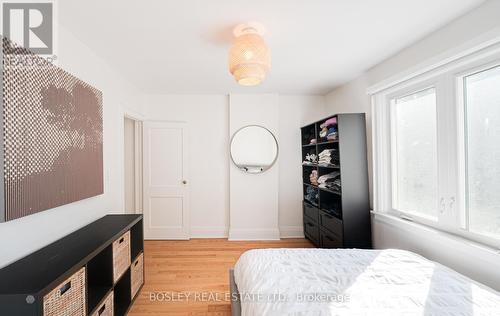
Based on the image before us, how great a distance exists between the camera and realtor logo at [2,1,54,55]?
1286 millimetres

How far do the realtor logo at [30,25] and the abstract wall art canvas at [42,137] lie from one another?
144mm

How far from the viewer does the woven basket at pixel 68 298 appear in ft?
3.53

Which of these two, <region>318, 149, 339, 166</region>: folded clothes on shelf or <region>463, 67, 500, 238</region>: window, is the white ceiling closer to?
<region>463, 67, 500, 238</region>: window

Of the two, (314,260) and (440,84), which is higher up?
(440,84)

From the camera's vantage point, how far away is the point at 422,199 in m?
2.12

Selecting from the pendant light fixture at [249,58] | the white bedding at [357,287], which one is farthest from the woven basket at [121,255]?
the pendant light fixture at [249,58]

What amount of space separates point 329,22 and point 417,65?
0.89m

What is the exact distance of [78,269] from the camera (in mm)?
1282

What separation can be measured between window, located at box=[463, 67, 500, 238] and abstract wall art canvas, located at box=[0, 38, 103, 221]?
9.69 feet

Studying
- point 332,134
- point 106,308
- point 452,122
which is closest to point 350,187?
point 332,134

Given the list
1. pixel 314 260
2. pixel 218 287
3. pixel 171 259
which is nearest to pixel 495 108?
pixel 314 260

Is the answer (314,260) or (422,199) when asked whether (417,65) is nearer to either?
(422,199)

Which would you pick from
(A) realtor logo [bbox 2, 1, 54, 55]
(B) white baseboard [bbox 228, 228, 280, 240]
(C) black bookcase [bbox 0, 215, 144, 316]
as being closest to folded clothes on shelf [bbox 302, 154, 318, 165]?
(B) white baseboard [bbox 228, 228, 280, 240]

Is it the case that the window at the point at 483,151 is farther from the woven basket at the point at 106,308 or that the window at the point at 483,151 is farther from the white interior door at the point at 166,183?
the white interior door at the point at 166,183
